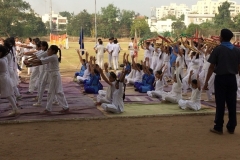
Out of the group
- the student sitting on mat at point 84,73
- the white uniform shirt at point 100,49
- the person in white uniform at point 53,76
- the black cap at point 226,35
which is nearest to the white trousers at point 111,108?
the person in white uniform at point 53,76

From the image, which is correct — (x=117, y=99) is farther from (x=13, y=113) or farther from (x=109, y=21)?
(x=109, y=21)

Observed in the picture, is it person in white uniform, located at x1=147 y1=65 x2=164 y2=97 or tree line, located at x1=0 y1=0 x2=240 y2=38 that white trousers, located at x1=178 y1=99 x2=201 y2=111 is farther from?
tree line, located at x1=0 y1=0 x2=240 y2=38

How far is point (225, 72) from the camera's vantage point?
5598 millimetres

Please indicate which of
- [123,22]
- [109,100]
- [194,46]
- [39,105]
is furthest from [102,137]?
[123,22]

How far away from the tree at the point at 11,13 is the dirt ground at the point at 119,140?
38821 millimetres

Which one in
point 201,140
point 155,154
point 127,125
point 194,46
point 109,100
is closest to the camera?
point 155,154

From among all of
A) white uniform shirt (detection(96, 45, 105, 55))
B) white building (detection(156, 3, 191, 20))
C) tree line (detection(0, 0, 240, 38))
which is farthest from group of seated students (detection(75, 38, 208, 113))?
white building (detection(156, 3, 191, 20))

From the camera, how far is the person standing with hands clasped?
18.4 feet

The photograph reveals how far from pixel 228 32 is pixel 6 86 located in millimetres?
3932

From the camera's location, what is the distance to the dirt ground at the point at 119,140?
15.5 ft

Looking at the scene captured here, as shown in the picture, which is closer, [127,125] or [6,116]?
[127,125]

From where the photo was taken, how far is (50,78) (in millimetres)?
7156

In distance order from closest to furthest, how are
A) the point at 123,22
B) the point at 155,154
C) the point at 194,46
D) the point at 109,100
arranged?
1. the point at 155,154
2. the point at 109,100
3. the point at 194,46
4. the point at 123,22

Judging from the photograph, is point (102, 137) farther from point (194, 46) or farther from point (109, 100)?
point (194, 46)
